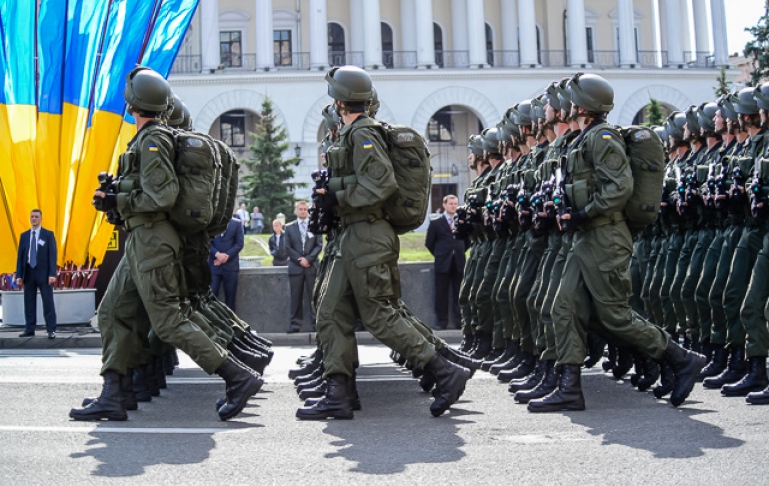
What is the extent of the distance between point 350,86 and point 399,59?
5610 centimetres

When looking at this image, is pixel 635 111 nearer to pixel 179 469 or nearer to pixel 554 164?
pixel 554 164

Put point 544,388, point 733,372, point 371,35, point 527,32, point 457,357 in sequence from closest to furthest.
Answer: point 544,388 < point 733,372 < point 457,357 < point 371,35 < point 527,32

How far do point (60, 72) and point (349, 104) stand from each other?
368 inches

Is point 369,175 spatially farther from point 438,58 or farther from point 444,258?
point 438,58

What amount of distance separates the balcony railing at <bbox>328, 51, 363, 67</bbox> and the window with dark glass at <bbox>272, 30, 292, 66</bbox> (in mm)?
2451

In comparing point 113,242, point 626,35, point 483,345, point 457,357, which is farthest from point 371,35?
point 457,357

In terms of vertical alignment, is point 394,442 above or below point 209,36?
below

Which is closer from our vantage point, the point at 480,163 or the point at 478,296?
the point at 478,296

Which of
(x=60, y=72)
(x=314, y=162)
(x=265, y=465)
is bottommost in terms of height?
(x=265, y=465)

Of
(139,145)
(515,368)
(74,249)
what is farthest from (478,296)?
(74,249)

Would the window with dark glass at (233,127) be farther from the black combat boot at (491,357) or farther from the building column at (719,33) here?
the black combat boot at (491,357)

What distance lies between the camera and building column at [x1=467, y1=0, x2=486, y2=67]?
6225 cm

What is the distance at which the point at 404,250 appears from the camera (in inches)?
1375

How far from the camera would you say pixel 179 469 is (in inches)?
243
